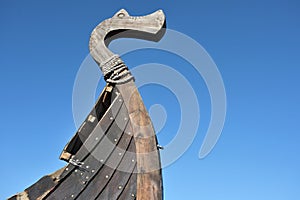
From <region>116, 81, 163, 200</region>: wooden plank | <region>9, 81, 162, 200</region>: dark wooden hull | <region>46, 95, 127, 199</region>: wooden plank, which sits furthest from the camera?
<region>46, 95, 127, 199</region>: wooden plank

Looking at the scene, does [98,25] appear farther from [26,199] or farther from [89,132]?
[26,199]

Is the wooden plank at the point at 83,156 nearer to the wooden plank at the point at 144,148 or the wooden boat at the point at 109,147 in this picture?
the wooden boat at the point at 109,147

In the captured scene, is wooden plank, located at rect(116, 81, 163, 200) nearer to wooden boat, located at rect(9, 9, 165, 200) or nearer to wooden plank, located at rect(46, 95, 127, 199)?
wooden boat, located at rect(9, 9, 165, 200)

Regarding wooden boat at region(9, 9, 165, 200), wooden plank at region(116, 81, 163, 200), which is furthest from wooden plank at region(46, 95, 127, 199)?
wooden plank at region(116, 81, 163, 200)

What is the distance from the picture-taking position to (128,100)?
4.20 meters

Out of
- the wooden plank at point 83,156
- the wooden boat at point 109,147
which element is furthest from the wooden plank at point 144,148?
the wooden plank at point 83,156

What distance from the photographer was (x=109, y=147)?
14.0 ft

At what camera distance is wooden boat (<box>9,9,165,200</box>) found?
3.97 m

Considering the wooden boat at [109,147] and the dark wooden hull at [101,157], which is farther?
the dark wooden hull at [101,157]

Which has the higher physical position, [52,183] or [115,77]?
[115,77]

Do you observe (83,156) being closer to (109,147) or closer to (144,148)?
(109,147)

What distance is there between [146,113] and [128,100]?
0.83 ft

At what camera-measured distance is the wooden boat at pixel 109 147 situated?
3975mm

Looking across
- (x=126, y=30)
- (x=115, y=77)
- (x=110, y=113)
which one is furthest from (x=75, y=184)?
(x=126, y=30)
